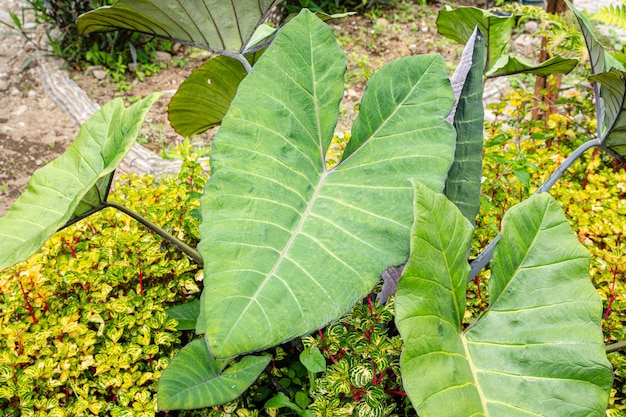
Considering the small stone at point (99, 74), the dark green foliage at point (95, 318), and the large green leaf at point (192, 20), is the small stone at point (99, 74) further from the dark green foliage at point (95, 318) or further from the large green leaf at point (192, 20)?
the dark green foliage at point (95, 318)

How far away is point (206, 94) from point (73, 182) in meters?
0.58

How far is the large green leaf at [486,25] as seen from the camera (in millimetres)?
1727

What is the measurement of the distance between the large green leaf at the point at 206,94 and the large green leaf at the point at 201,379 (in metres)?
0.87

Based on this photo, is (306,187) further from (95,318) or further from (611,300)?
(611,300)

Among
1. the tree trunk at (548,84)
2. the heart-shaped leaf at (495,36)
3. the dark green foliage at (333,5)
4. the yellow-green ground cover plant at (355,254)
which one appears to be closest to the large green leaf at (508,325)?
the yellow-green ground cover plant at (355,254)

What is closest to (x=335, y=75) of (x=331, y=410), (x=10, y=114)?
(x=331, y=410)

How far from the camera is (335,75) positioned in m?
1.28

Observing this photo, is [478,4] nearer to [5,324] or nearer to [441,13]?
[441,13]

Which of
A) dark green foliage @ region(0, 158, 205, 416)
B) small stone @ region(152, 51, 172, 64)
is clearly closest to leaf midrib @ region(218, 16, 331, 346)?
dark green foliage @ region(0, 158, 205, 416)

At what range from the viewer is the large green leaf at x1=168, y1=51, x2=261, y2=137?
178 cm

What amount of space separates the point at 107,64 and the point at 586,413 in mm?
3998

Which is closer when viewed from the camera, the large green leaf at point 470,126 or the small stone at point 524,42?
the large green leaf at point 470,126

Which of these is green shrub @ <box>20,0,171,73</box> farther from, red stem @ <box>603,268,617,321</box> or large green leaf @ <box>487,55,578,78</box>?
red stem @ <box>603,268,617,321</box>

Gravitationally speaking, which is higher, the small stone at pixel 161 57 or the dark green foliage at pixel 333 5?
the dark green foliage at pixel 333 5
